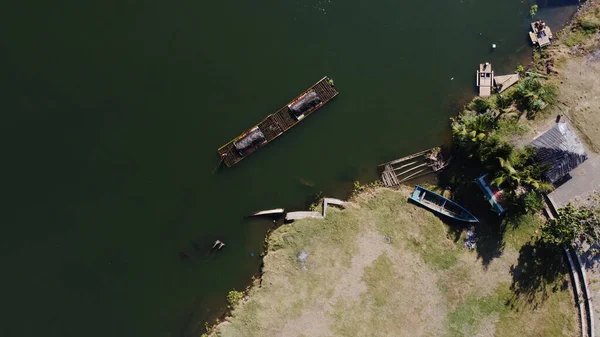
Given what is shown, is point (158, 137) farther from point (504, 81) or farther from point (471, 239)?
point (504, 81)

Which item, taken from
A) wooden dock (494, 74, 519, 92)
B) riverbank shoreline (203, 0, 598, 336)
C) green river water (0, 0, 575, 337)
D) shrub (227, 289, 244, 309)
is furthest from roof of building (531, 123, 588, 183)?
shrub (227, 289, 244, 309)

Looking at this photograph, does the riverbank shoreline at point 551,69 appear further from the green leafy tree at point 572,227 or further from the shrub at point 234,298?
the green leafy tree at point 572,227

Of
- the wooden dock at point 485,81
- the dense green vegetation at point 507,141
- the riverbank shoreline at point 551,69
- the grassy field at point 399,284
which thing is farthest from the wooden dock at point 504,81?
the grassy field at point 399,284

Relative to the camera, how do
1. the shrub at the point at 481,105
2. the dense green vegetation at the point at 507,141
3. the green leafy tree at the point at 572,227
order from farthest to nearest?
the shrub at the point at 481,105
the dense green vegetation at the point at 507,141
the green leafy tree at the point at 572,227

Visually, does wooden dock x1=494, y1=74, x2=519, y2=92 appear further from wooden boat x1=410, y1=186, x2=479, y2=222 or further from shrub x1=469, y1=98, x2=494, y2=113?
wooden boat x1=410, y1=186, x2=479, y2=222

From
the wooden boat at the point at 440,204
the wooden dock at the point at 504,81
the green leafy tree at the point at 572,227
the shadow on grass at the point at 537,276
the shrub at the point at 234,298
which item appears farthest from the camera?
the wooden dock at the point at 504,81

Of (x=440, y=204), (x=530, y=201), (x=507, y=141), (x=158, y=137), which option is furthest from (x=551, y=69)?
(x=158, y=137)

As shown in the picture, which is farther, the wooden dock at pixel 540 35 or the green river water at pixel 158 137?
the wooden dock at pixel 540 35
